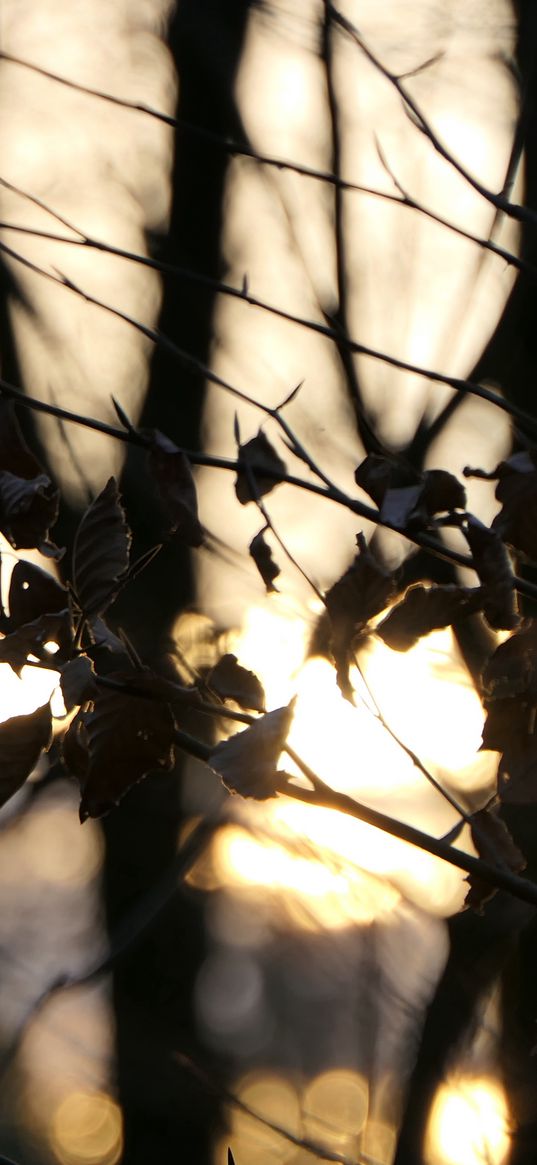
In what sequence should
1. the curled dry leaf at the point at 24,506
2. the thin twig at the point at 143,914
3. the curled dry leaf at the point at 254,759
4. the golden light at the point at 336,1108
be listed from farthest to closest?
the thin twig at the point at 143,914
the golden light at the point at 336,1108
the curled dry leaf at the point at 24,506
the curled dry leaf at the point at 254,759

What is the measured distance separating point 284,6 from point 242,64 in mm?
243

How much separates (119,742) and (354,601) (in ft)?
0.97

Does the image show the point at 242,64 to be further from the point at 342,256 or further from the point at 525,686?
the point at 525,686

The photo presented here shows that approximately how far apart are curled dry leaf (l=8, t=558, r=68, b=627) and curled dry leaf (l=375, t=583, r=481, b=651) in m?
0.38

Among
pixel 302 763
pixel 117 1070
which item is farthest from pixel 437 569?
pixel 117 1070

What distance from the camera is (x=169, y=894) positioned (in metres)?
3.67

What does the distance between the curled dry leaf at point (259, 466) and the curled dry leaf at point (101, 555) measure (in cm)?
18

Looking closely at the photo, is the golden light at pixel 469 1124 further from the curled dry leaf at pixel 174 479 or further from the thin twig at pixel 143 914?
the curled dry leaf at pixel 174 479

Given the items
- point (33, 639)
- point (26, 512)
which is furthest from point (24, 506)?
point (33, 639)

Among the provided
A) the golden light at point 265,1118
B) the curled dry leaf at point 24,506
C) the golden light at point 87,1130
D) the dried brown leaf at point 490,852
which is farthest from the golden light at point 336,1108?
the curled dry leaf at point 24,506

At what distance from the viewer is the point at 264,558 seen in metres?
1.18

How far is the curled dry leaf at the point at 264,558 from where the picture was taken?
1170 millimetres

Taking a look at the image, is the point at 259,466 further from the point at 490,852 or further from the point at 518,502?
the point at 490,852

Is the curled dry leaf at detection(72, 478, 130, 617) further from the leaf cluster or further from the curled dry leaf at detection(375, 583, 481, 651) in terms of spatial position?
the curled dry leaf at detection(375, 583, 481, 651)
